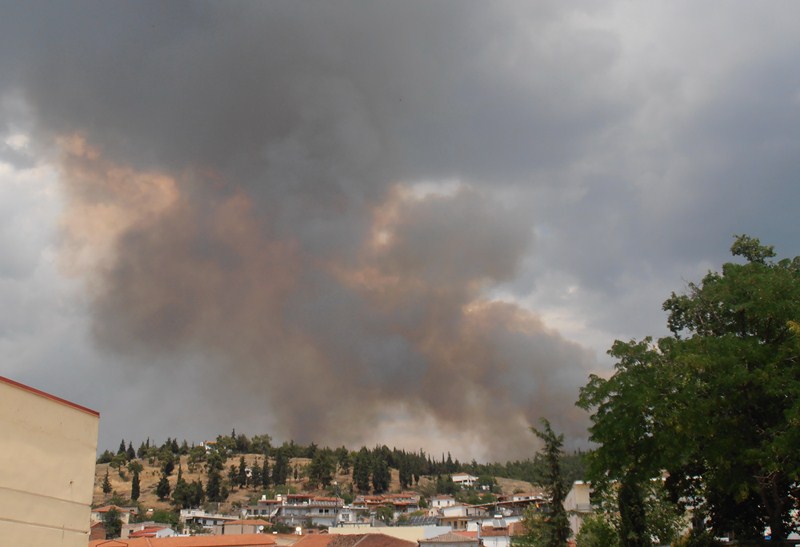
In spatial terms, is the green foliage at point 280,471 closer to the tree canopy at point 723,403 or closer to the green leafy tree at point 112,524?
the green leafy tree at point 112,524

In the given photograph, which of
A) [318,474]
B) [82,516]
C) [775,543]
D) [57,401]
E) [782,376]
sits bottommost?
[775,543]

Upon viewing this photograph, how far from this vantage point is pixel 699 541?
38.3 m

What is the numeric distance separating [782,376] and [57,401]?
2591cm

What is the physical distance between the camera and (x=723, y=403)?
96.9 feet

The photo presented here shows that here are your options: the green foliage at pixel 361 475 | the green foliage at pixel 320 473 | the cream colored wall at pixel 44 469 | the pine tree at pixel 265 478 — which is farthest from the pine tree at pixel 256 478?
the cream colored wall at pixel 44 469

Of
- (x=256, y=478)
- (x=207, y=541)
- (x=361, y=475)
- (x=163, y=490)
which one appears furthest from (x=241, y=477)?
(x=207, y=541)

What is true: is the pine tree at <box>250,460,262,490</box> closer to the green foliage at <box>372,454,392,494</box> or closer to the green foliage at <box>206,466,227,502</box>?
the green foliage at <box>206,466,227,502</box>

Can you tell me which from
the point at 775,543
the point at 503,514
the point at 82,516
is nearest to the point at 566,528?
the point at 775,543

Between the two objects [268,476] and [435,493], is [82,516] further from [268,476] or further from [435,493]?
[435,493]

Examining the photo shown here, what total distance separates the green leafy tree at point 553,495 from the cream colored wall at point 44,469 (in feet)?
118

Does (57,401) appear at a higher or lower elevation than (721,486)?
higher

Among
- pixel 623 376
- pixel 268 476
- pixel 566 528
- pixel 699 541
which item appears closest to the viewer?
pixel 623 376

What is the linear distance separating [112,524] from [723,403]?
10064cm

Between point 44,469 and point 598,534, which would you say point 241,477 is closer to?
point 598,534
